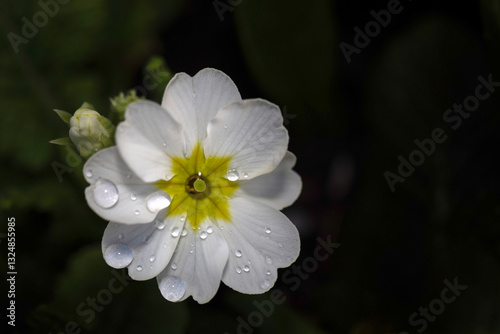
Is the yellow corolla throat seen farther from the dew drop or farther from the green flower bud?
the green flower bud

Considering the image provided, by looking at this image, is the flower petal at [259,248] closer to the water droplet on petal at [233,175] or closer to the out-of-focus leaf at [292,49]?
the water droplet on petal at [233,175]

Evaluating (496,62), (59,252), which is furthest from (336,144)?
(59,252)

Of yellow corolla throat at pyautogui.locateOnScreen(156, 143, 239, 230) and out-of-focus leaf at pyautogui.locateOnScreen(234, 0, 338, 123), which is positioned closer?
yellow corolla throat at pyautogui.locateOnScreen(156, 143, 239, 230)

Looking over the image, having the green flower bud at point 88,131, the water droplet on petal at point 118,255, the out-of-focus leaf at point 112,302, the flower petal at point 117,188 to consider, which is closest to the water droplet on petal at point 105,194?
the flower petal at point 117,188

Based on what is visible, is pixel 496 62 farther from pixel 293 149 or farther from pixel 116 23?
pixel 116 23

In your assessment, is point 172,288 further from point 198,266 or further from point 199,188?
point 199,188

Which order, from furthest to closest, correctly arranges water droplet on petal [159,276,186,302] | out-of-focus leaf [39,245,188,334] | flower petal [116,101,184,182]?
out-of-focus leaf [39,245,188,334]
water droplet on petal [159,276,186,302]
flower petal [116,101,184,182]

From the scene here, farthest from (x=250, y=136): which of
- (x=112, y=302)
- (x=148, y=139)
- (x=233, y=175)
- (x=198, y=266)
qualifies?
(x=112, y=302)

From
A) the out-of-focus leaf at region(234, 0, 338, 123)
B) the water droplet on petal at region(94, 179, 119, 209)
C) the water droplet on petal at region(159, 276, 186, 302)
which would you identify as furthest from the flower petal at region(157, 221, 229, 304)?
the out-of-focus leaf at region(234, 0, 338, 123)
